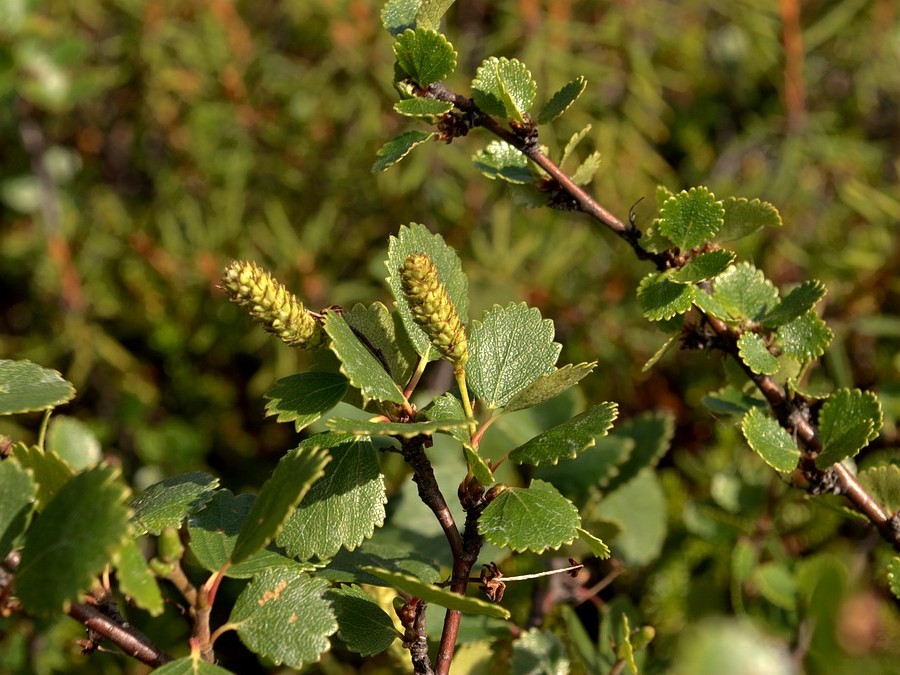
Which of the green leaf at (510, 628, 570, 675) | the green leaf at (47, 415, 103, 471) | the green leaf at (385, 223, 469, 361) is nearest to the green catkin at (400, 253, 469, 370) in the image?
the green leaf at (385, 223, 469, 361)

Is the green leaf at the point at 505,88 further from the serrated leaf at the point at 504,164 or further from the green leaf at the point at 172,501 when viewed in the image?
the green leaf at the point at 172,501

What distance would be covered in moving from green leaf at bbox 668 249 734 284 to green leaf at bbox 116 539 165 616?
0.40 metres

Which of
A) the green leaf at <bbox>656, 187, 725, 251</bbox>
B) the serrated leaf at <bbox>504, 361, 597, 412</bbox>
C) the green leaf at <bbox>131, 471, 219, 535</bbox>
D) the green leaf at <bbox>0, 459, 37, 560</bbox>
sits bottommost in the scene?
the green leaf at <bbox>131, 471, 219, 535</bbox>

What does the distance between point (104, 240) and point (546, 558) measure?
1.17 metres

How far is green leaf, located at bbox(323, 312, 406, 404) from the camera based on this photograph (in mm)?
532

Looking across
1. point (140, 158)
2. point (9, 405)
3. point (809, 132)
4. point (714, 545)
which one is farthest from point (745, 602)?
point (140, 158)

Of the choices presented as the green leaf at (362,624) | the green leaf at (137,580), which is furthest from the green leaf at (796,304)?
the green leaf at (137,580)

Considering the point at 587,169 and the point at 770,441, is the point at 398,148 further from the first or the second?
the point at 770,441

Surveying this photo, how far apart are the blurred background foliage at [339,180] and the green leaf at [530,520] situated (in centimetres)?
82

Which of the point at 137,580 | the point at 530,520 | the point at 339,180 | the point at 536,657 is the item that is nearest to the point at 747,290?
the point at 530,520

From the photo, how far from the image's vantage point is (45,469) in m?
0.55

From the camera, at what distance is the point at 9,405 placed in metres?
0.55

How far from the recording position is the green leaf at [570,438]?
55 cm

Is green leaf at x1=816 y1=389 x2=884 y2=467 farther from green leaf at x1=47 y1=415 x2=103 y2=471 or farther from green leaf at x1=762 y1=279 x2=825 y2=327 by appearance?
green leaf at x1=47 y1=415 x2=103 y2=471
